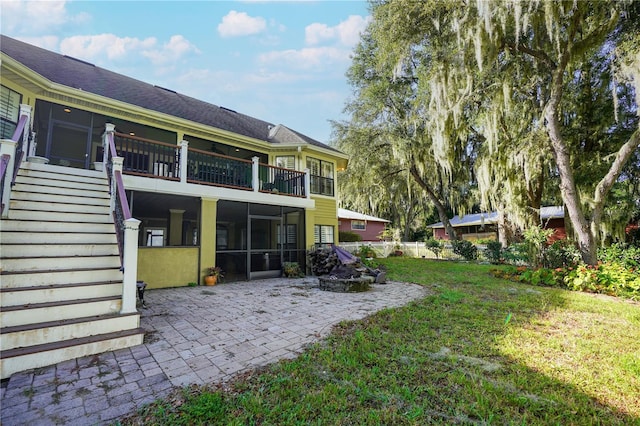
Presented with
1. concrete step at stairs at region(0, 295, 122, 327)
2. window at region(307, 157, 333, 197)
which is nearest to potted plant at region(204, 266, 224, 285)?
concrete step at stairs at region(0, 295, 122, 327)

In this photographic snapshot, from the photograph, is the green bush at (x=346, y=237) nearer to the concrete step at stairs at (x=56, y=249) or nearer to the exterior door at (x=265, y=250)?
the exterior door at (x=265, y=250)

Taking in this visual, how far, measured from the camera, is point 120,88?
8.83 m

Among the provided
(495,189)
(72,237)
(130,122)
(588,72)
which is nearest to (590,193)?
(495,189)

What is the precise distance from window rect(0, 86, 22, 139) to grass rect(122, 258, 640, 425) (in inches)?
305

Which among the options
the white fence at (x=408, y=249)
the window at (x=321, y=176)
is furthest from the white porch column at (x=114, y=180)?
the white fence at (x=408, y=249)

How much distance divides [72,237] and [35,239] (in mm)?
411

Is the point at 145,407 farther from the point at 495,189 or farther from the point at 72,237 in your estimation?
the point at 495,189

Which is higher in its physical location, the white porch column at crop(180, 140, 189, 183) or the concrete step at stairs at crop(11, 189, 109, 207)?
the white porch column at crop(180, 140, 189, 183)

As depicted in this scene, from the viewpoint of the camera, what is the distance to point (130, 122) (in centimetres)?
826

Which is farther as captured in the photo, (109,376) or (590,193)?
(590,193)

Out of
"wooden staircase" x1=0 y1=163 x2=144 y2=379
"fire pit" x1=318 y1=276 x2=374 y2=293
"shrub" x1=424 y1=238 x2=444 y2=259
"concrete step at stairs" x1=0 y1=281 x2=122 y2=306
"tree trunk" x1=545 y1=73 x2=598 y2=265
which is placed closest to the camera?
"wooden staircase" x1=0 y1=163 x2=144 y2=379

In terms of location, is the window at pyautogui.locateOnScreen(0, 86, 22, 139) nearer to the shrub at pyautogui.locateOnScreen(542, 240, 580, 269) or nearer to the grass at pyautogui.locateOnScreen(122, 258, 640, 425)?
the grass at pyautogui.locateOnScreen(122, 258, 640, 425)

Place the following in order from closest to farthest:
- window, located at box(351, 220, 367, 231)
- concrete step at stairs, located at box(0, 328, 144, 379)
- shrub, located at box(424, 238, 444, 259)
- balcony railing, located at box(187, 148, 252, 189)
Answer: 1. concrete step at stairs, located at box(0, 328, 144, 379)
2. balcony railing, located at box(187, 148, 252, 189)
3. shrub, located at box(424, 238, 444, 259)
4. window, located at box(351, 220, 367, 231)

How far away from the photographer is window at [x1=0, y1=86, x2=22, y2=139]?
607 cm
